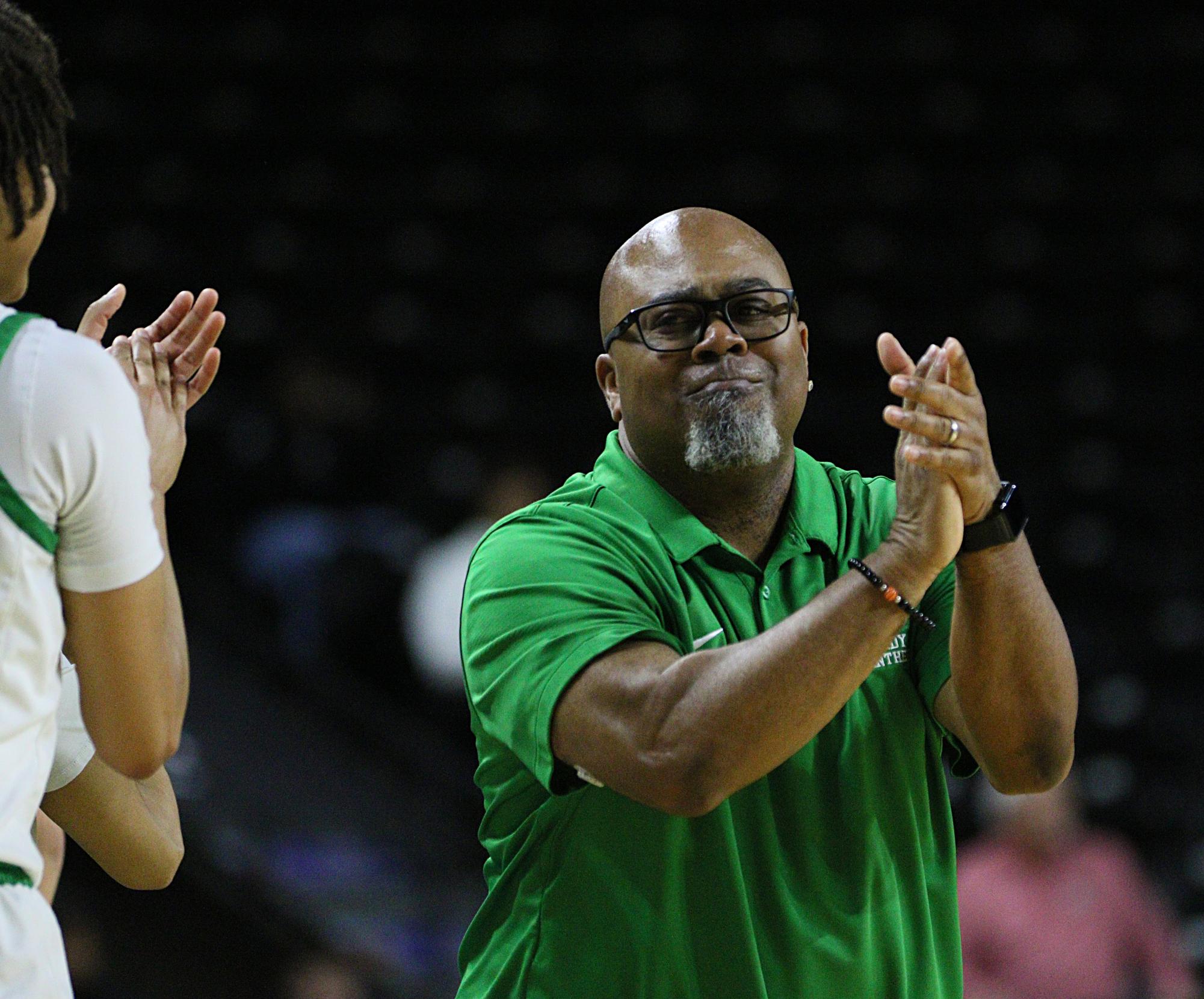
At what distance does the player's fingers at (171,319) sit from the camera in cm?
244

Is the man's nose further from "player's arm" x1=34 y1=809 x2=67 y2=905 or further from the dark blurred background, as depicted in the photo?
the dark blurred background

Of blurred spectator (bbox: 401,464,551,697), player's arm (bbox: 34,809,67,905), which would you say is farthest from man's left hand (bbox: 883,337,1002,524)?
blurred spectator (bbox: 401,464,551,697)

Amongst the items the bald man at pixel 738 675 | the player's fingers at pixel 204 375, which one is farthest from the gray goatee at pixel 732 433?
the player's fingers at pixel 204 375

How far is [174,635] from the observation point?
1.93 metres

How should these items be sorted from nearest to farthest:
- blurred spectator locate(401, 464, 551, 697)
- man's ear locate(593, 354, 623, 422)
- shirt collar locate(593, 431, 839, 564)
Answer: shirt collar locate(593, 431, 839, 564) < man's ear locate(593, 354, 623, 422) < blurred spectator locate(401, 464, 551, 697)

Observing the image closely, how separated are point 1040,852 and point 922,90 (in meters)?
5.86

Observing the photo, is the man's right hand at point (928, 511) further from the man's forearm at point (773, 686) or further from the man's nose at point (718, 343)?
the man's nose at point (718, 343)

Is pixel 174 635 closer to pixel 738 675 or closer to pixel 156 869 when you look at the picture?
pixel 156 869

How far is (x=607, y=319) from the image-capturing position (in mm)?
2914

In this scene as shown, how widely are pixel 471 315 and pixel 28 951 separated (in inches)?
303

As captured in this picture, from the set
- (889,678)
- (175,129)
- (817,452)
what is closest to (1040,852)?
(817,452)

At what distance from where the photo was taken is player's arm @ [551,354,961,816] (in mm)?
2211

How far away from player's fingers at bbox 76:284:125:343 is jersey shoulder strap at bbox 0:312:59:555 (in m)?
0.63

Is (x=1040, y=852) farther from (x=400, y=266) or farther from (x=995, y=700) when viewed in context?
(x=400, y=266)
